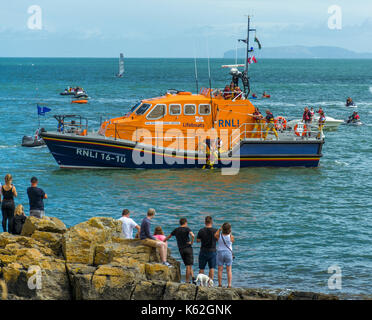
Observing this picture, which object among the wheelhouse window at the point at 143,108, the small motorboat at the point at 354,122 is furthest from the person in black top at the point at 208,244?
the small motorboat at the point at 354,122

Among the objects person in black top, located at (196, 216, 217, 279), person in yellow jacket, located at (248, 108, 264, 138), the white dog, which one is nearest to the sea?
person in black top, located at (196, 216, 217, 279)

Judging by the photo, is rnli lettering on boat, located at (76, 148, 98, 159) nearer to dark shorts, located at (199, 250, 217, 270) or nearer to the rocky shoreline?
the rocky shoreline

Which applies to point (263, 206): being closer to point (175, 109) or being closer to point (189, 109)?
point (189, 109)

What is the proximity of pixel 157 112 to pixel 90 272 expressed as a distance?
43.0 ft

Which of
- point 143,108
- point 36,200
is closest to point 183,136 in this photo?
point 143,108

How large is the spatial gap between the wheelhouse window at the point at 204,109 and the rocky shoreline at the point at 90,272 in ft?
40.3

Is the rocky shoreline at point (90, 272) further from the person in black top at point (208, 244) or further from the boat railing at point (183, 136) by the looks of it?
the boat railing at point (183, 136)

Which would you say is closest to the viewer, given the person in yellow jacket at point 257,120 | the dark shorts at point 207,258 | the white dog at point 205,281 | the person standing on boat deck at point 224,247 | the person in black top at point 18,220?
the white dog at point 205,281

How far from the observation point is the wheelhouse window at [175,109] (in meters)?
23.2

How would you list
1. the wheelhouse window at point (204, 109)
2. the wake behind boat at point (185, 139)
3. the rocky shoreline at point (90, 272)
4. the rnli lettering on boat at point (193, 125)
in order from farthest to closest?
the wheelhouse window at point (204, 109), the rnli lettering on boat at point (193, 125), the wake behind boat at point (185, 139), the rocky shoreline at point (90, 272)

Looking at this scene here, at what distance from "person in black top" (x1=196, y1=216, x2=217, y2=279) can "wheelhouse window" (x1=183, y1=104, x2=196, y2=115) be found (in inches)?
473

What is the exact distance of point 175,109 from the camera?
2330 centimetres

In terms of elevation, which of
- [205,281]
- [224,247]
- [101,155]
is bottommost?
[205,281]

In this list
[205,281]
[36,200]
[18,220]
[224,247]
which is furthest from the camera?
[36,200]
